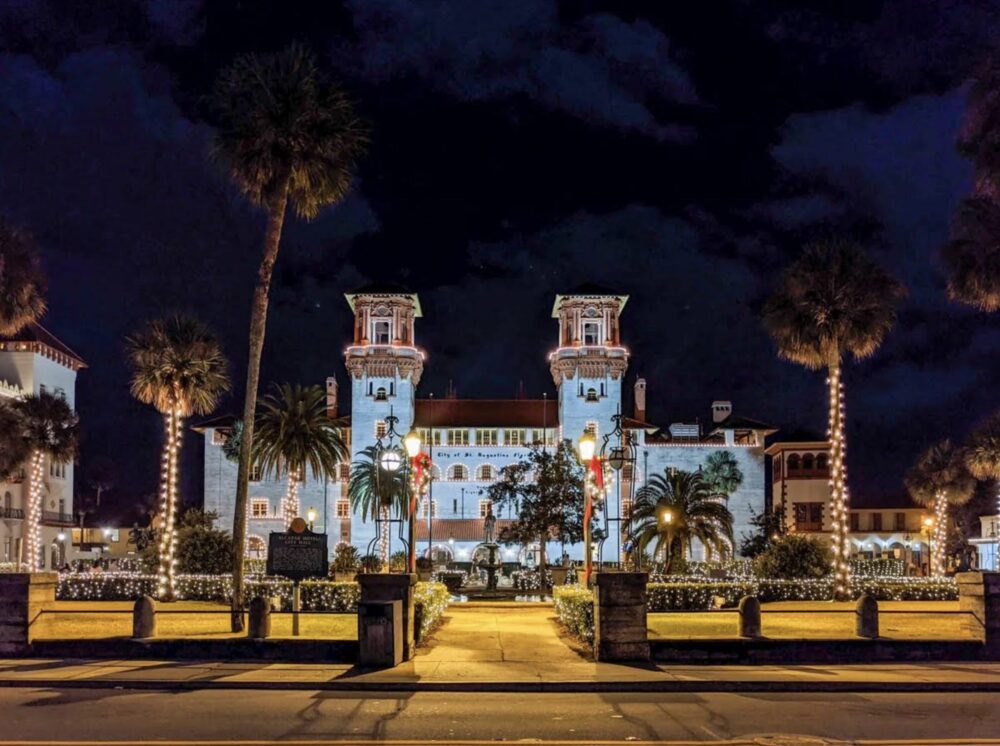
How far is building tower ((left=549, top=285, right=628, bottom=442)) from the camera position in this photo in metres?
98.6

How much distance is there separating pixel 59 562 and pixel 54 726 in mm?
79296

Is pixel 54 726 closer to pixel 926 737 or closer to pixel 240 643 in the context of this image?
pixel 240 643

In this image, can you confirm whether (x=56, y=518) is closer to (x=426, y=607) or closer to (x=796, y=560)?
(x=796, y=560)

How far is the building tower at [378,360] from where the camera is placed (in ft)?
323

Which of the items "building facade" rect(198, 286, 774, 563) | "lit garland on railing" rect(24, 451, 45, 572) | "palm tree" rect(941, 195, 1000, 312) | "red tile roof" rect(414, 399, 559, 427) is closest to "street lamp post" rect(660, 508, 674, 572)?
"palm tree" rect(941, 195, 1000, 312)

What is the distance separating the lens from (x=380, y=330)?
10006 centimetres

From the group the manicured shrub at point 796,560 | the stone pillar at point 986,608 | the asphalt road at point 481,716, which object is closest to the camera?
the asphalt road at point 481,716

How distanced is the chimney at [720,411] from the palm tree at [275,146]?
90.1 m

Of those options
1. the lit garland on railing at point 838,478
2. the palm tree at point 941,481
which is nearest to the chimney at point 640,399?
the palm tree at point 941,481

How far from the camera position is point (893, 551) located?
103m

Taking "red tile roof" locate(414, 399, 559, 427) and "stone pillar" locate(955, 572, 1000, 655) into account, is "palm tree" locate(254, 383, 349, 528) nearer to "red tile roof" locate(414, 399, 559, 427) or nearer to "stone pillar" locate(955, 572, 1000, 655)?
"red tile roof" locate(414, 399, 559, 427)

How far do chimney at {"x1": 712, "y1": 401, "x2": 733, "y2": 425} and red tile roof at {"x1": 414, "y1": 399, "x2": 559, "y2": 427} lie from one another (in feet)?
62.9

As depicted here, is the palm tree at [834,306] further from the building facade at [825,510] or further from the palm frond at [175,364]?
the building facade at [825,510]

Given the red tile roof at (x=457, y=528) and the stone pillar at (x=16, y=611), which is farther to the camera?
the red tile roof at (x=457, y=528)
